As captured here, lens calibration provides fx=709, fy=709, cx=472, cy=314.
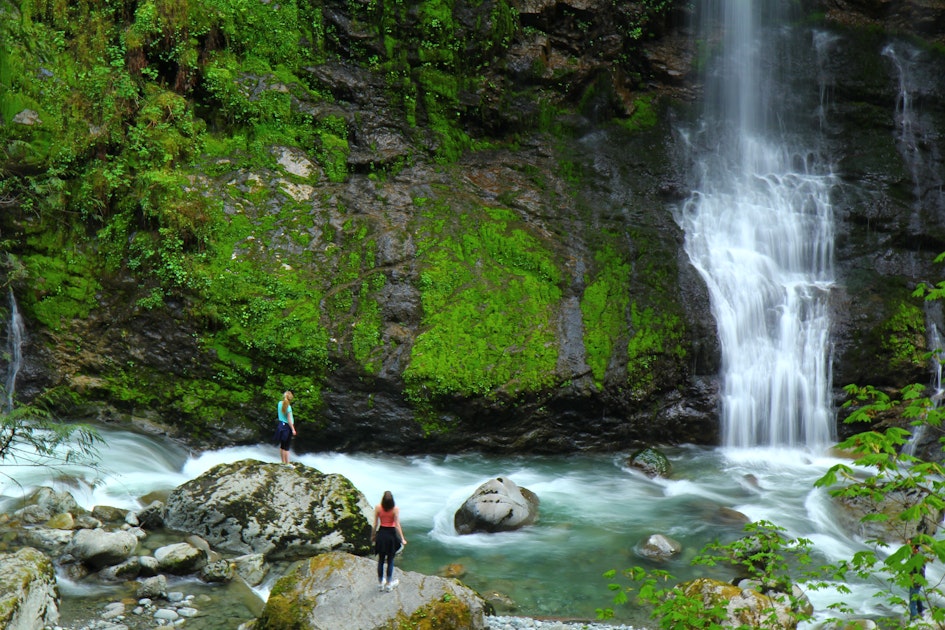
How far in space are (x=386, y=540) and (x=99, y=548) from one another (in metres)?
3.10

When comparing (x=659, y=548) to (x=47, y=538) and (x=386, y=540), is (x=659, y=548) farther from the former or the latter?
(x=47, y=538)

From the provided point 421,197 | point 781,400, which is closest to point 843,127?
point 781,400

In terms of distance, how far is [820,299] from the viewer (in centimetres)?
1320

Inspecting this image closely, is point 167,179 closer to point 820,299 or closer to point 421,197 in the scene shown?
point 421,197

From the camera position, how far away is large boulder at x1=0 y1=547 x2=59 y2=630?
545 cm

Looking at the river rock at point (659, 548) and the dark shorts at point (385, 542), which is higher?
the dark shorts at point (385, 542)

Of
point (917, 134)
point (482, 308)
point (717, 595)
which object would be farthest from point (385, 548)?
point (917, 134)

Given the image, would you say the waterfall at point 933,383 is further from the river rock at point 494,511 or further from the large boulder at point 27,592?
the large boulder at point 27,592

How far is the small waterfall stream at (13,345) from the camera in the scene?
1060 centimetres

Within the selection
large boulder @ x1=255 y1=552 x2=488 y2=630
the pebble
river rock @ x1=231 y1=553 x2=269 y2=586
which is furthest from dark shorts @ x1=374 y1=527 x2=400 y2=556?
river rock @ x1=231 y1=553 x2=269 y2=586

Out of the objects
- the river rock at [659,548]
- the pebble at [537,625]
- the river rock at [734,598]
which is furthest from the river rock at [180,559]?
the river rock at [659,548]

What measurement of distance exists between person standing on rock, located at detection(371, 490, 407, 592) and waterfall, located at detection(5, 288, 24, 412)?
291 inches

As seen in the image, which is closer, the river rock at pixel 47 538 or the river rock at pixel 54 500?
the river rock at pixel 47 538

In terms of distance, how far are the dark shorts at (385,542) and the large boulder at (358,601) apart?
0.99 ft
